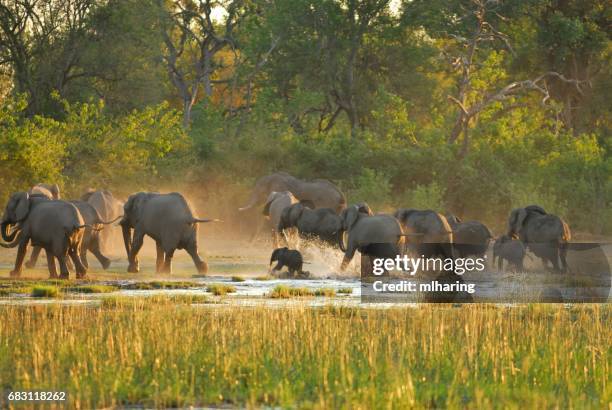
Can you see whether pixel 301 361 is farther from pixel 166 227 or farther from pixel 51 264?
pixel 166 227

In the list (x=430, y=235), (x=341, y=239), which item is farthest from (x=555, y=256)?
(x=341, y=239)

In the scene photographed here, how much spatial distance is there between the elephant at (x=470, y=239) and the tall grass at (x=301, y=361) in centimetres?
890

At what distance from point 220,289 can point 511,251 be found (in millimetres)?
6441

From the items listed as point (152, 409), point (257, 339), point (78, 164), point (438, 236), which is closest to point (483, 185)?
point (78, 164)

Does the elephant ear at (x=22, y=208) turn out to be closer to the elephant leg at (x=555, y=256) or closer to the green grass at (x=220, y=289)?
the green grass at (x=220, y=289)

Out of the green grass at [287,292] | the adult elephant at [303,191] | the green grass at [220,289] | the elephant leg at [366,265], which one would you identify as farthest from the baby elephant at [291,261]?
the adult elephant at [303,191]

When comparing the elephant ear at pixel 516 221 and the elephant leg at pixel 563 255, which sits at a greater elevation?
the elephant ear at pixel 516 221

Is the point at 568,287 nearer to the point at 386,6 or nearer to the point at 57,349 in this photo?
the point at 57,349

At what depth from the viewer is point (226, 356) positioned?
1035 cm

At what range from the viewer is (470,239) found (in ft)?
76.0

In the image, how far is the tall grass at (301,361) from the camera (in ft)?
29.9

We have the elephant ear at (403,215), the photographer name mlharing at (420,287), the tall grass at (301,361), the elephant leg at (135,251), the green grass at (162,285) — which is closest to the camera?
the tall grass at (301,361)

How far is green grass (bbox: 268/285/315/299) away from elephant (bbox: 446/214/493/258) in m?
5.68

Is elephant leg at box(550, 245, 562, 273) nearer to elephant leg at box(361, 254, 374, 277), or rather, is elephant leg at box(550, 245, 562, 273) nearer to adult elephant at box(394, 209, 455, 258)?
adult elephant at box(394, 209, 455, 258)
